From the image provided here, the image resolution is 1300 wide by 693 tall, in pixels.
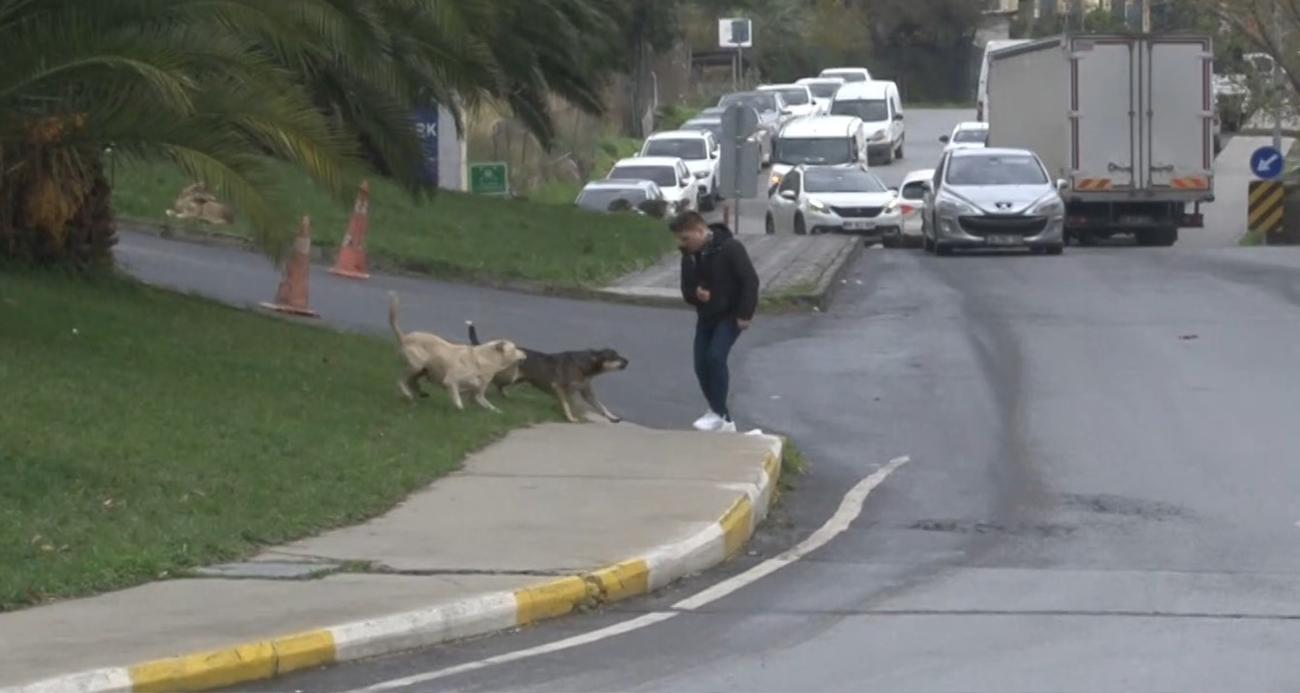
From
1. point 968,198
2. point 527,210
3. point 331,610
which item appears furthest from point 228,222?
point 331,610

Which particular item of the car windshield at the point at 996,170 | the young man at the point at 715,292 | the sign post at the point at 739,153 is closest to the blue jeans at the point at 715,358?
the young man at the point at 715,292

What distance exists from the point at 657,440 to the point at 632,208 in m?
24.9

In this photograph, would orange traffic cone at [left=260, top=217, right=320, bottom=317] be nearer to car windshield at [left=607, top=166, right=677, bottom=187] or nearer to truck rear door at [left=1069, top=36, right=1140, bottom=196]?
truck rear door at [left=1069, top=36, right=1140, bottom=196]

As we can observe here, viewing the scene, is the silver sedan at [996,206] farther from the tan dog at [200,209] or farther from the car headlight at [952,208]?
the tan dog at [200,209]

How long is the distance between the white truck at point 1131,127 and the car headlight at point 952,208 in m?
4.48

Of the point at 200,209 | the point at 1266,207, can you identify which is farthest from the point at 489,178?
the point at 1266,207

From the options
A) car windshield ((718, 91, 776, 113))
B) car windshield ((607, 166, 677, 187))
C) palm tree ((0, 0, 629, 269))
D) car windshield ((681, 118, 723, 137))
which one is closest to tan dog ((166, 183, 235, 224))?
palm tree ((0, 0, 629, 269))

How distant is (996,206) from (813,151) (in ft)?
56.8

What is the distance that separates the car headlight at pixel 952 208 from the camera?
31984 millimetres

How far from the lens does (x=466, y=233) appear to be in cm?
2744

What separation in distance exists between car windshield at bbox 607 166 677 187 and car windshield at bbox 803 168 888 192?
539cm

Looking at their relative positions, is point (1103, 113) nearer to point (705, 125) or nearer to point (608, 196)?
point (608, 196)

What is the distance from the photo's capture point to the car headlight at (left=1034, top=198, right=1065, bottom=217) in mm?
31703

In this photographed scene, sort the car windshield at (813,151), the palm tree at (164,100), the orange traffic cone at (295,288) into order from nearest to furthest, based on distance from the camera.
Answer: the palm tree at (164,100), the orange traffic cone at (295,288), the car windshield at (813,151)
